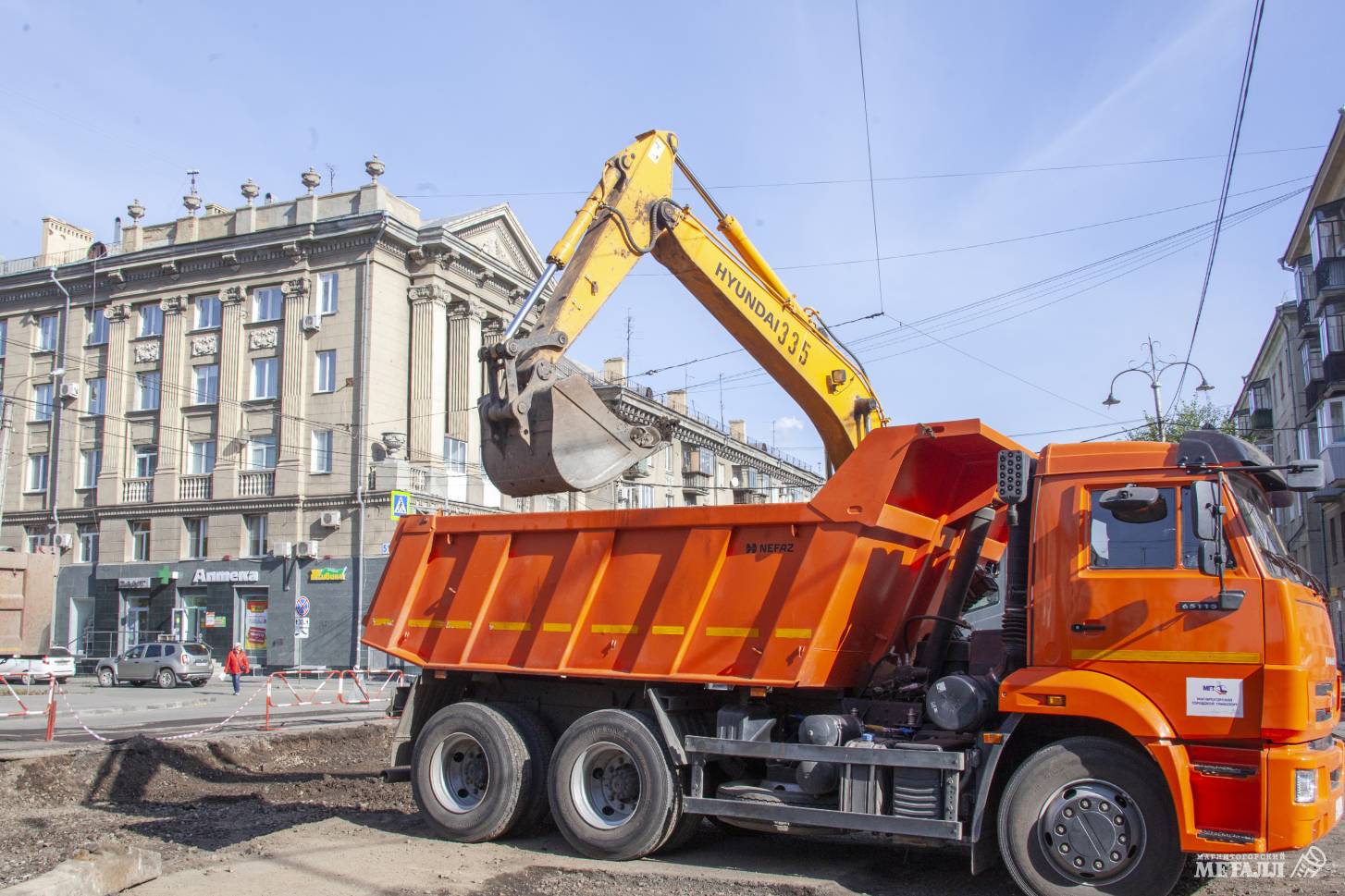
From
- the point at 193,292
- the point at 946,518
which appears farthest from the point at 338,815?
the point at 193,292

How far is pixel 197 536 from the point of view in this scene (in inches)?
1629

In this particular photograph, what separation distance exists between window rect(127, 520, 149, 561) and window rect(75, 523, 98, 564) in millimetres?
1963

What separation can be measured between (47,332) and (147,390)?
6.45m

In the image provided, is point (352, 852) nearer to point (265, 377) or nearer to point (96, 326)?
point (265, 377)

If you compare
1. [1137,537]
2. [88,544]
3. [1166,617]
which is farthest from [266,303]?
[1166,617]

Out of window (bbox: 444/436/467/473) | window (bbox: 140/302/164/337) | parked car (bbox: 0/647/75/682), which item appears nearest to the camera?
parked car (bbox: 0/647/75/682)

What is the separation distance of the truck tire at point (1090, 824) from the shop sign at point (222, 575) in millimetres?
36901

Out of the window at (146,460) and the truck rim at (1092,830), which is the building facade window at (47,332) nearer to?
the window at (146,460)

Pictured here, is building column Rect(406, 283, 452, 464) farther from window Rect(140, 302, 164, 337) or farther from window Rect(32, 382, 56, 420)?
window Rect(32, 382, 56, 420)

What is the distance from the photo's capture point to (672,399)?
195 feet

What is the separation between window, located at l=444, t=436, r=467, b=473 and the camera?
41531mm

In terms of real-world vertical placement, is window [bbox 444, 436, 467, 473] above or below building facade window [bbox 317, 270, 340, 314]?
below

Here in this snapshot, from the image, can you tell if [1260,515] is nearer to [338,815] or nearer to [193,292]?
[338,815]

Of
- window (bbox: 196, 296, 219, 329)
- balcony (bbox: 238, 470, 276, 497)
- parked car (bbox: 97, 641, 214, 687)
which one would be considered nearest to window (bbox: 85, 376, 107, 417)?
window (bbox: 196, 296, 219, 329)
